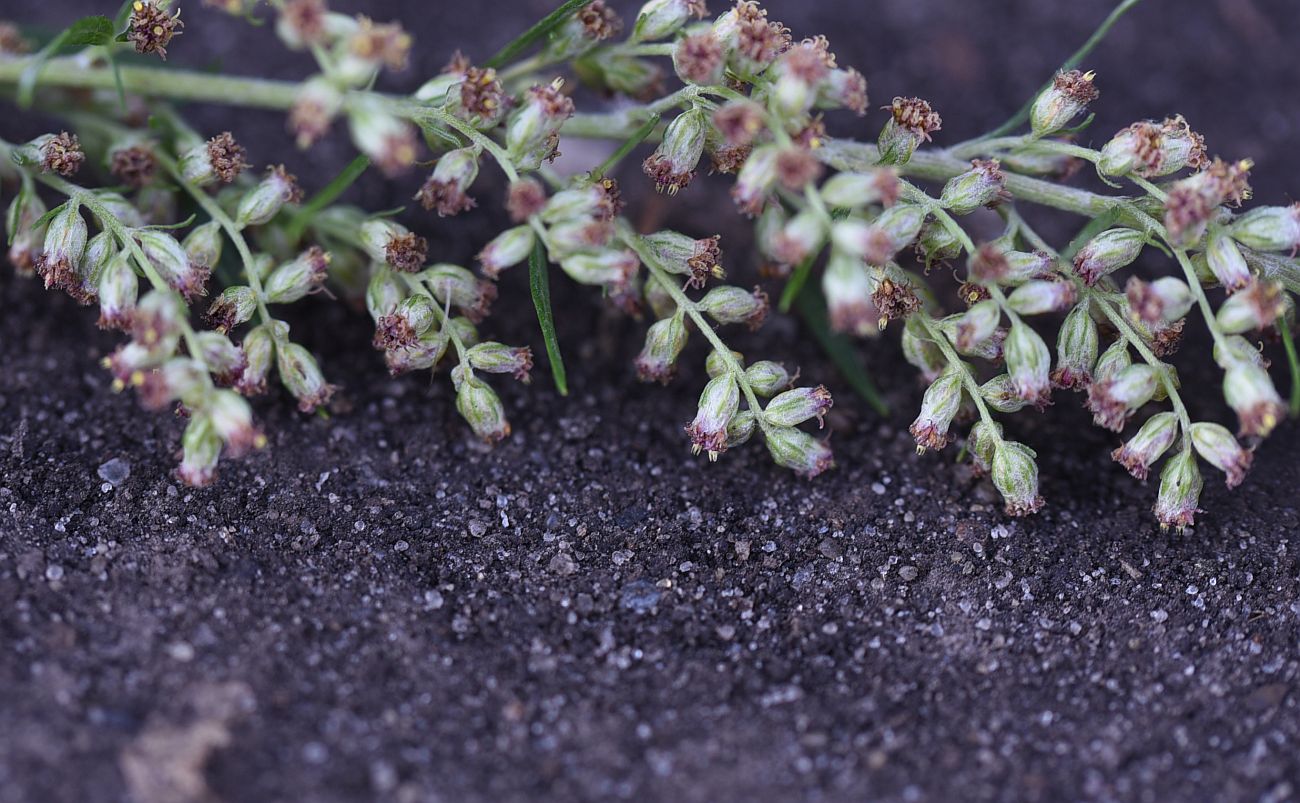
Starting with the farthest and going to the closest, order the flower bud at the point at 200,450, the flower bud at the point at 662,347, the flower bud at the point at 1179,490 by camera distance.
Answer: the flower bud at the point at 662,347 < the flower bud at the point at 1179,490 < the flower bud at the point at 200,450

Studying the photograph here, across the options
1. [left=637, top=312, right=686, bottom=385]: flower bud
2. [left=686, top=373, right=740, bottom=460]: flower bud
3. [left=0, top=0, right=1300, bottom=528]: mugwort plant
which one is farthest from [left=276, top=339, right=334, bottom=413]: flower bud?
[left=686, top=373, right=740, bottom=460]: flower bud

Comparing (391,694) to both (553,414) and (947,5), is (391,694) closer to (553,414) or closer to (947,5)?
(553,414)

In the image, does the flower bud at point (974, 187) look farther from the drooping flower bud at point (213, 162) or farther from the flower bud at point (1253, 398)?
the drooping flower bud at point (213, 162)

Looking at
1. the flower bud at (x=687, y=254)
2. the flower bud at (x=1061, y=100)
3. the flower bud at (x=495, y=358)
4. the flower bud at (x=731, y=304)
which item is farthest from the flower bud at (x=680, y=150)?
the flower bud at (x=1061, y=100)

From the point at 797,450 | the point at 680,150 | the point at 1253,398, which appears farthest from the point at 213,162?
the point at 1253,398

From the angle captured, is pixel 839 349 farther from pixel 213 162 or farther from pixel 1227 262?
pixel 213 162

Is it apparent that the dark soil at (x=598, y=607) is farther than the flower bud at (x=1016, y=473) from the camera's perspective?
No
